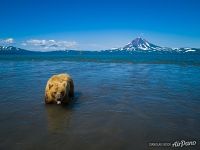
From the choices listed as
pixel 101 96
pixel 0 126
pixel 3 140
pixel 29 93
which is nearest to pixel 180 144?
pixel 3 140

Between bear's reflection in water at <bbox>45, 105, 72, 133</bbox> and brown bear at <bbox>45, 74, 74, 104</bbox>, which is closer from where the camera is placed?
bear's reflection in water at <bbox>45, 105, 72, 133</bbox>

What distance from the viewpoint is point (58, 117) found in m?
10.7

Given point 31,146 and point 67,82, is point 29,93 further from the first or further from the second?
point 31,146

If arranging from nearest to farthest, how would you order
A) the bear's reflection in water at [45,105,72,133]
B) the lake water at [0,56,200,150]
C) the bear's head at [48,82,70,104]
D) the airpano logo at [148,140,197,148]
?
1. the airpano logo at [148,140,197,148]
2. the lake water at [0,56,200,150]
3. the bear's reflection in water at [45,105,72,133]
4. the bear's head at [48,82,70,104]

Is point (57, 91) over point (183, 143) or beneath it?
over

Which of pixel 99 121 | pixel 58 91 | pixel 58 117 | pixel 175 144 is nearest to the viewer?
pixel 175 144

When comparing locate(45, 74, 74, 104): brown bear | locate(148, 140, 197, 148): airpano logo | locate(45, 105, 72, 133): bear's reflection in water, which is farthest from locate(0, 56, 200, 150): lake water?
locate(45, 74, 74, 104): brown bear

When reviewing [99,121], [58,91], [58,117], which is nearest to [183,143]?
[99,121]

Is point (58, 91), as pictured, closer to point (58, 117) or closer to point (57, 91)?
point (57, 91)

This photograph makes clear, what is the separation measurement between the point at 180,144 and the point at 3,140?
19.6 ft

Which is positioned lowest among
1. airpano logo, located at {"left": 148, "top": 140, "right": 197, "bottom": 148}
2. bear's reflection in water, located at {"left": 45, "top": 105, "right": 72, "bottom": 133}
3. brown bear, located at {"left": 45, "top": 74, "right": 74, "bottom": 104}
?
airpano logo, located at {"left": 148, "top": 140, "right": 197, "bottom": 148}

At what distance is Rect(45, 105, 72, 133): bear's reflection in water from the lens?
30.9 ft

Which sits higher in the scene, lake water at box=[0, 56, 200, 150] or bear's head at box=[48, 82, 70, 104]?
A: bear's head at box=[48, 82, 70, 104]

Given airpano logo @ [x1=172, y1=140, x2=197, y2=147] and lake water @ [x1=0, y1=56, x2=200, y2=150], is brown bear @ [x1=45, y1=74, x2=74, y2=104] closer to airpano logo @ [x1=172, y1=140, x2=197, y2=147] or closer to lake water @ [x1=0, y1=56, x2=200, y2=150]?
lake water @ [x1=0, y1=56, x2=200, y2=150]
